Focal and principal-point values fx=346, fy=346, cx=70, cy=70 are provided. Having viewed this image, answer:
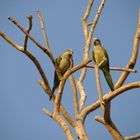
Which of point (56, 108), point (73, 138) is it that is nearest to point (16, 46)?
point (56, 108)

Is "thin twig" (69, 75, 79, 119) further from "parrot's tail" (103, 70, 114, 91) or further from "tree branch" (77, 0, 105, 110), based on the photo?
A: "parrot's tail" (103, 70, 114, 91)

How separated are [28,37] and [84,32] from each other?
2.10 m

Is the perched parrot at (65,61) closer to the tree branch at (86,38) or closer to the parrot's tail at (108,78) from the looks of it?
the tree branch at (86,38)

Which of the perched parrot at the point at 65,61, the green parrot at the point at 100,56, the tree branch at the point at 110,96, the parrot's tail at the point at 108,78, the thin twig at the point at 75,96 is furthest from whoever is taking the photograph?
the perched parrot at the point at 65,61

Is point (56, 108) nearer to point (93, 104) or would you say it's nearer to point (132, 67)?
point (93, 104)

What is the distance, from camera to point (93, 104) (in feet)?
18.4

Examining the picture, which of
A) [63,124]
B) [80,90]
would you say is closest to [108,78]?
→ [80,90]

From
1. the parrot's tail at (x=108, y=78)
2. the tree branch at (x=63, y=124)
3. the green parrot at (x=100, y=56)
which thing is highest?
the green parrot at (x=100, y=56)

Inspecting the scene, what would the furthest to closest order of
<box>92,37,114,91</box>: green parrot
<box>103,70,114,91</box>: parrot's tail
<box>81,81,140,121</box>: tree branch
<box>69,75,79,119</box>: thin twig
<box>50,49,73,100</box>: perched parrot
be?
<box>50,49,73,100</box>: perched parrot → <box>92,37,114,91</box>: green parrot → <box>103,70,114,91</box>: parrot's tail → <box>69,75,79,119</box>: thin twig → <box>81,81,140,121</box>: tree branch

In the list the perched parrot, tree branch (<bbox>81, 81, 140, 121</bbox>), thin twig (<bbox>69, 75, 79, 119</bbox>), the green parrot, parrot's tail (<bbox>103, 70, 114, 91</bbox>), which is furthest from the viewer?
the perched parrot

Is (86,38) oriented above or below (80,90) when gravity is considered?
above

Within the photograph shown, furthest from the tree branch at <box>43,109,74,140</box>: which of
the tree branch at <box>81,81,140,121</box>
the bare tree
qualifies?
the tree branch at <box>81,81,140,121</box>

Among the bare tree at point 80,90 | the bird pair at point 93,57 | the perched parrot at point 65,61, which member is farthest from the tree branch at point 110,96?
the perched parrot at point 65,61

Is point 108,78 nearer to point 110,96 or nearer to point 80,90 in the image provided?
point 80,90
